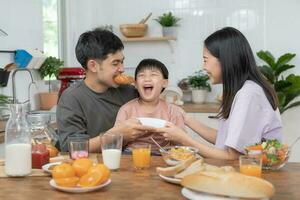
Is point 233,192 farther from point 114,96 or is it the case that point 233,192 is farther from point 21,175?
point 114,96

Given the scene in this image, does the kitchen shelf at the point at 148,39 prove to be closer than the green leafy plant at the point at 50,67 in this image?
No

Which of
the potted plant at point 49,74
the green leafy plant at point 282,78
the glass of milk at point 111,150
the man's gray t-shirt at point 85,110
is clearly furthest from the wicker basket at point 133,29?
the glass of milk at point 111,150

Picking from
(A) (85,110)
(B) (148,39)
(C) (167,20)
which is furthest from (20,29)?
(A) (85,110)

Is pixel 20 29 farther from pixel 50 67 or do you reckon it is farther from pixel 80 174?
pixel 80 174

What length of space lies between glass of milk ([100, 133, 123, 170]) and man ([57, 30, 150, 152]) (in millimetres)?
576

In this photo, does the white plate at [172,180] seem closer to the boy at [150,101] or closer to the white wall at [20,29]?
the boy at [150,101]

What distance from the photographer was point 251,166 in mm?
1362

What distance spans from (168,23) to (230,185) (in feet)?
11.0

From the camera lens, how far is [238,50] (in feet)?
6.04

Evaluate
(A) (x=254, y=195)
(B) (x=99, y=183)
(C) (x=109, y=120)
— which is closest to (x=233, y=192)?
(A) (x=254, y=195)

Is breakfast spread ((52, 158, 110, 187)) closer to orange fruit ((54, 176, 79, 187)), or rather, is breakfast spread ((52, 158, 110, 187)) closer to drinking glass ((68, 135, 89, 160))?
orange fruit ((54, 176, 79, 187))

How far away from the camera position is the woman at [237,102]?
1.70m

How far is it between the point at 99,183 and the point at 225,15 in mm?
3388

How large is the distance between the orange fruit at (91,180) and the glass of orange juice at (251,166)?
1.57ft
